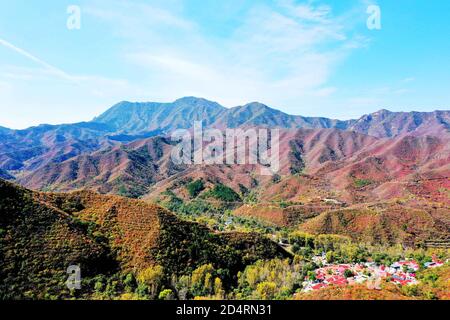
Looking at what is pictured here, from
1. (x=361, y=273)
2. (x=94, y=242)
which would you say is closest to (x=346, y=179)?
(x=361, y=273)

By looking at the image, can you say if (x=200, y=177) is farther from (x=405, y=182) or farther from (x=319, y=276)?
(x=319, y=276)

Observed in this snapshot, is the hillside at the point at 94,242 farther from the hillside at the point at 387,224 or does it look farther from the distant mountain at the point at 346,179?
the distant mountain at the point at 346,179

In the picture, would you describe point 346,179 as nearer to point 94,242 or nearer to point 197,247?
point 197,247

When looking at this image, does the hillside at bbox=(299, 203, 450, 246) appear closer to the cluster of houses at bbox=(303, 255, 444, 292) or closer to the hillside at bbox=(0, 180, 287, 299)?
the cluster of houses at bbox=(303, 255, 444, 292)

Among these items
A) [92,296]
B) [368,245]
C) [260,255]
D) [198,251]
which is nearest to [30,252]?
[92,296]

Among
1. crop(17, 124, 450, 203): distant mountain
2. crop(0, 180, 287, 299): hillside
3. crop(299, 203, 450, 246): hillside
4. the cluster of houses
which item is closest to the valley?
crop(0, 180, 287, 299): hillside

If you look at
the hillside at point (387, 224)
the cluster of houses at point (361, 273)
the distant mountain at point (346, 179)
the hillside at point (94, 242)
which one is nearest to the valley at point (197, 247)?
the hillside at point (94, 242)
